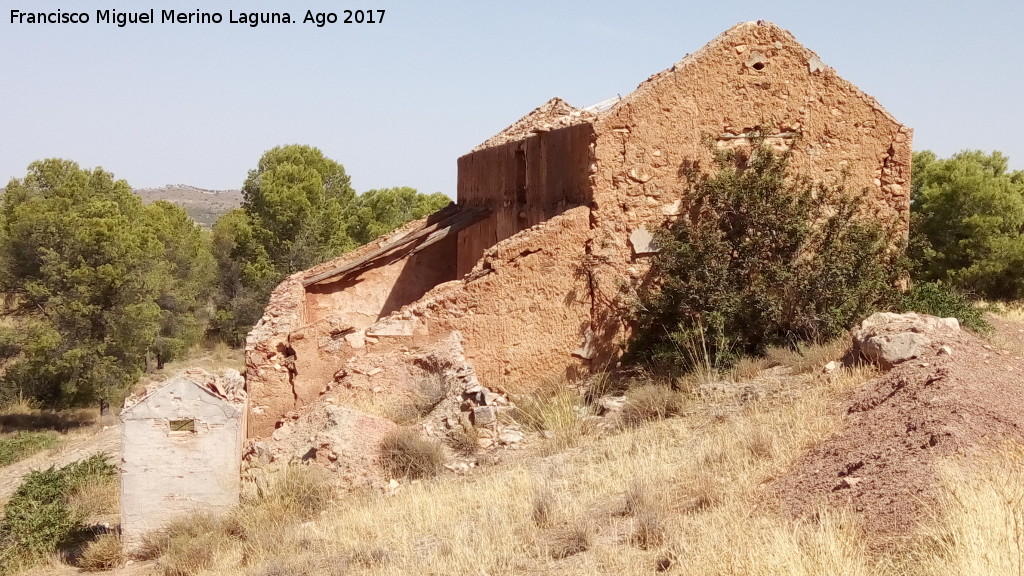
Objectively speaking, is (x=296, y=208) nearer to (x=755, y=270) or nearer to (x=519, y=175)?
(x=519, y=175)

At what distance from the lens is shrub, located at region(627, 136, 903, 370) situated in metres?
9.39

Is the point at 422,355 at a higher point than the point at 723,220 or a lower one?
lower

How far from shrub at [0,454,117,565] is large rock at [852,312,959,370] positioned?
7.89 meters

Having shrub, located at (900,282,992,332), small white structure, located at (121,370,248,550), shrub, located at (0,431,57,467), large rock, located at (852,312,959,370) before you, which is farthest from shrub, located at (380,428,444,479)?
shrub, located at (0,431,57,467)

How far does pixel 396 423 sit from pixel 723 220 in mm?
4068

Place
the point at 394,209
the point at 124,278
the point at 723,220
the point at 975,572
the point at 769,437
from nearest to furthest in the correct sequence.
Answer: the point at 975,572
the point at 769,437
the point at 723,220
the point at 124,278
the point at 394,209

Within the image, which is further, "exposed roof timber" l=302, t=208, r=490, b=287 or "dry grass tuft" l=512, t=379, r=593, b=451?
"exposed roof timber" l=302, t=208, r=490, b=287

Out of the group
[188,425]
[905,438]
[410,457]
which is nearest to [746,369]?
[905,438]

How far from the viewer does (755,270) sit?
971cm

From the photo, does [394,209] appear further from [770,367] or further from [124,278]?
[770,367]

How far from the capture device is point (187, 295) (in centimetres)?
3281

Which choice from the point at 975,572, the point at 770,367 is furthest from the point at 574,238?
the point at 975,572

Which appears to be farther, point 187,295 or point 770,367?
point 187,295

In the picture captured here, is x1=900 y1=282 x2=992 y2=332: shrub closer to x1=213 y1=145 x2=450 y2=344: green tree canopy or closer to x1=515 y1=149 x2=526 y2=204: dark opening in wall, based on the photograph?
x1=515 y1=149 x2=526 y2=204: dark opening in wall
